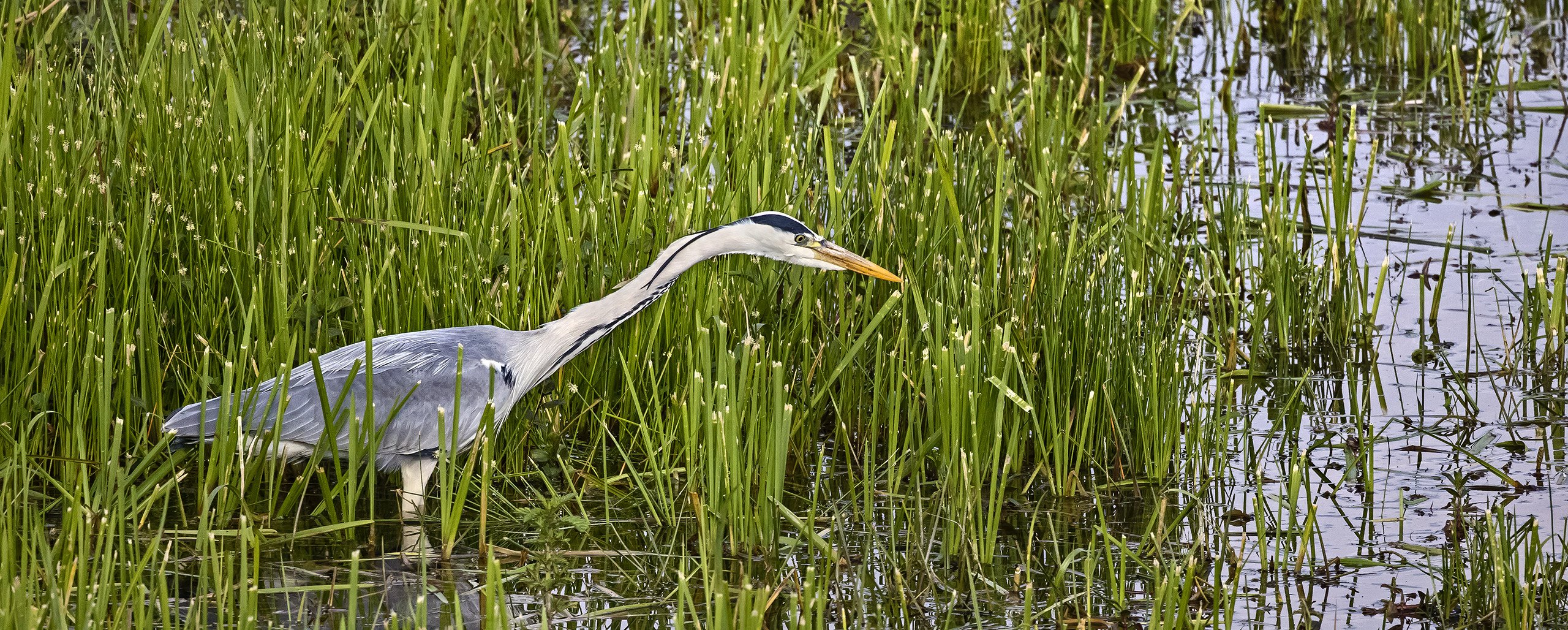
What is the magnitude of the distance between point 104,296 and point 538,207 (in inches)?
47.2

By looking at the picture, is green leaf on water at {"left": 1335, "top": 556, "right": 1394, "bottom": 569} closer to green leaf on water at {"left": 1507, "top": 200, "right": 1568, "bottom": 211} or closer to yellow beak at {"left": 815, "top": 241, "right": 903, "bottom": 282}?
yellow beak at {"left": 815, "top": 241, "right": 903, "bottom": 282}

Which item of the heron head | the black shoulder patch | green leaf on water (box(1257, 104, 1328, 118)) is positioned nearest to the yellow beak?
the heron head

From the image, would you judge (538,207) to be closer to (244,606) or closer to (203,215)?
(203,215)

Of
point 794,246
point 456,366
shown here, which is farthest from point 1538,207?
point 456,366

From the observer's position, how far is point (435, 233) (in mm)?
4336

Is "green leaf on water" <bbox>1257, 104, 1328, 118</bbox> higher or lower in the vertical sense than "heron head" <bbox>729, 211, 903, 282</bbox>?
higher

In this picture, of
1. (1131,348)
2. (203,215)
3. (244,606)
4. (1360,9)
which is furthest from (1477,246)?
(244,606)

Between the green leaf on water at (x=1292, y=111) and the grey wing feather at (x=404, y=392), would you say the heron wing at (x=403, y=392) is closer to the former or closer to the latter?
the grey wing feather at (x=404, y=392)

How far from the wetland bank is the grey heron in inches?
4.3

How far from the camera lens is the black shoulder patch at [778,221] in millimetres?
3977

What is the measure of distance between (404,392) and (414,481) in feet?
0.82

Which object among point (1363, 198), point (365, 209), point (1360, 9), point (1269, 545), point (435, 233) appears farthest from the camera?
point (1360, 9)

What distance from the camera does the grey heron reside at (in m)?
3.94

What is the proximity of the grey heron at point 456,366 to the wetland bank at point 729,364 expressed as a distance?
110mm
